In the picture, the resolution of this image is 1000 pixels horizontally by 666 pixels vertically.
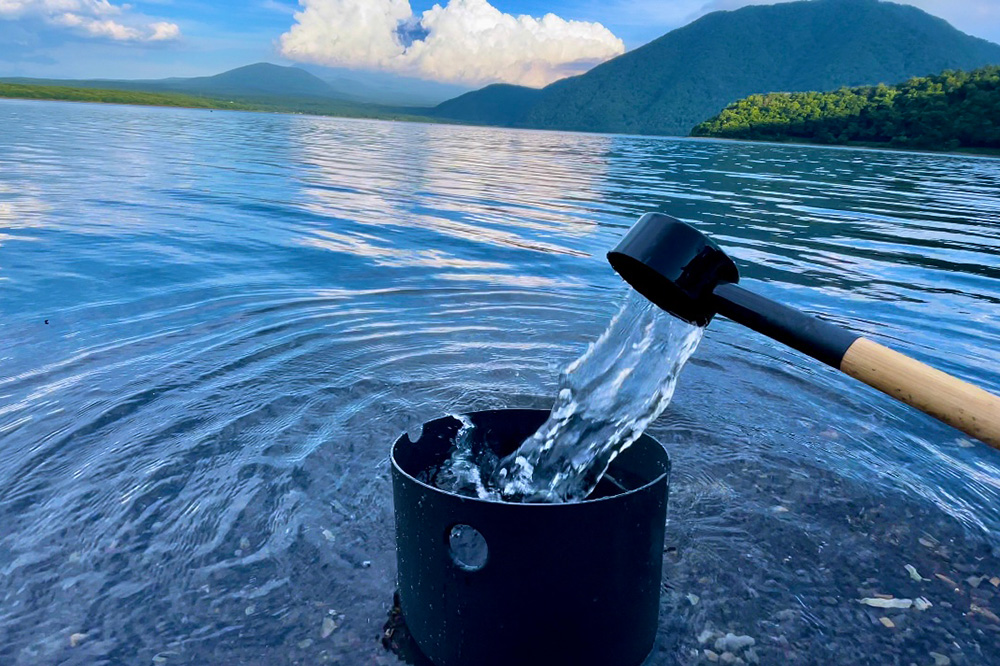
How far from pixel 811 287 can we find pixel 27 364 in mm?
7601

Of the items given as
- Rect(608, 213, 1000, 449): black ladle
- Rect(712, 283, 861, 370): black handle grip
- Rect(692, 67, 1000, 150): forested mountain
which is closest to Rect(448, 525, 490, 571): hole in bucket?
Rect(608, 213, 1000, 449): black ladle

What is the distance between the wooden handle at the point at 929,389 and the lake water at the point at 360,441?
1.24 meters

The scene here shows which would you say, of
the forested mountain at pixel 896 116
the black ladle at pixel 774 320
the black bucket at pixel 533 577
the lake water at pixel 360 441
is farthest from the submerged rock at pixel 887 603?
the forested mountain at pixel 896 116

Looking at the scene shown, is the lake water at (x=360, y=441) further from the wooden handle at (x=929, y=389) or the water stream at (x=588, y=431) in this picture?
the wooden handle at (x=929, y=389)

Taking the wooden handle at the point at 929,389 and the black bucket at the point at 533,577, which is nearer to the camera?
the wooden handle at the point at 929,389

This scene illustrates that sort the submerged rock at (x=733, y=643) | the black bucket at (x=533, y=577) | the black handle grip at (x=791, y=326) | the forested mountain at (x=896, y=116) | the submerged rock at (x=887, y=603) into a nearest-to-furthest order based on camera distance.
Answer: the black handle grip at (x=791, y=326) < the black bucket at (x=533, y=577) < the submerged rock at (x=733, y=643) < the submerged rock at (x=887, y=603) < the forested mountain at (x=896, y=116)

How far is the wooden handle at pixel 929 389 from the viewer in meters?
1.53

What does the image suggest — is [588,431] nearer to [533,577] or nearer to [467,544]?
[467,544]

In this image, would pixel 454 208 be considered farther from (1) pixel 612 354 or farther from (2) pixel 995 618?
(2) pixel 995 618

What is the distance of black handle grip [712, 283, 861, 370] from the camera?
1.71 m

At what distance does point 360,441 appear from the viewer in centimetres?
386

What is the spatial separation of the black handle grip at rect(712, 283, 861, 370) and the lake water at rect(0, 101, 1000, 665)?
4.07 ft

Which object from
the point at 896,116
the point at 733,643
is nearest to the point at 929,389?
the point at 733,643

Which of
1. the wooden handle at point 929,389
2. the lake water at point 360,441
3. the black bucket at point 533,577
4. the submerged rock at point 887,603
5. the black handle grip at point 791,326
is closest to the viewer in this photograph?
the wooden handle at point 929,389
